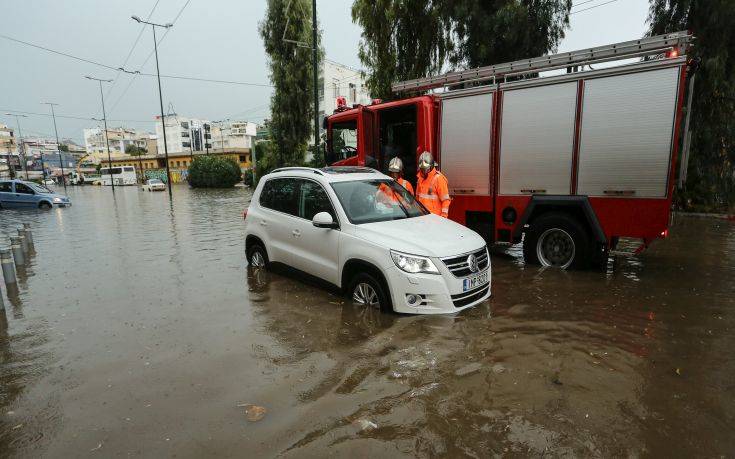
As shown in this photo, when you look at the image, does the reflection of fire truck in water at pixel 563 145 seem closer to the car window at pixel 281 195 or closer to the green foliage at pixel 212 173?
the car window at pixel 281 195

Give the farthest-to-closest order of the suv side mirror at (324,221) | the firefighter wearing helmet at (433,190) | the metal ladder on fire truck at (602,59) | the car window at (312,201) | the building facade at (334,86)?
the building facade at (334,86), the firefighter wearing helmet at (433,190), the metal ladder on fire truck at (602,59), the car window at (312,201), the suv side mirror at (324,221)

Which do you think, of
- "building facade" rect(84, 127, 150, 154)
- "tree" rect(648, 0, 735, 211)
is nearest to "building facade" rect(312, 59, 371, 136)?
"tree" rect(648, 0, 735, 211)

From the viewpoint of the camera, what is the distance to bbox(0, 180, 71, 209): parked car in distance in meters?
21.9

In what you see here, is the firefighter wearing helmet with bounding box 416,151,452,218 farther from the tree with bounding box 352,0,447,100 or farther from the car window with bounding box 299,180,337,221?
the tree with bounding box 352,0,447,100

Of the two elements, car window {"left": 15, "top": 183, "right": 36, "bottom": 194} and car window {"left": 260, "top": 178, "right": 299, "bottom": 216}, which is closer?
car window {"left": 260, "top": 178, "right": 299, "bottom": 216}

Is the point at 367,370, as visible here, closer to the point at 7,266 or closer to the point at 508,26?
the point at 7,266

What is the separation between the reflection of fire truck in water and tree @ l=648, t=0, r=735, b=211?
7.42 meters

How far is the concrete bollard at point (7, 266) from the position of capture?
20.5ft

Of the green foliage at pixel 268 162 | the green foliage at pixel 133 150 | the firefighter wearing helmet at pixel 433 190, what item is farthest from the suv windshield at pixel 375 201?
the green foliage at pixel 133 150

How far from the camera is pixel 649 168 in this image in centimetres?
580

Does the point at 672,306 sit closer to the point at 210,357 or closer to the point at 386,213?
the point at 386,213

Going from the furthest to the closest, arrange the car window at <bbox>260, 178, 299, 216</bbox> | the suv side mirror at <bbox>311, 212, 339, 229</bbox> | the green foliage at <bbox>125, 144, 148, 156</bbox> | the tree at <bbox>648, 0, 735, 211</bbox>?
the green foliage at <bbox>125, 144, 148, 156</bbox>
the tree at <bbox>648, 0, 735, 211</bbox>
the car window at <bbox>260, 178, 299, 216</bbox>
the suv side mirror at <bbox>311, 212, 339, 229</bbox>

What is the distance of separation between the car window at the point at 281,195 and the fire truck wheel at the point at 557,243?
12.8 ft

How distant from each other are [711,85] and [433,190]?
10310mm
